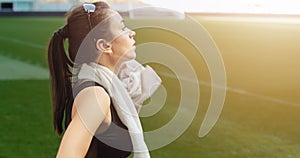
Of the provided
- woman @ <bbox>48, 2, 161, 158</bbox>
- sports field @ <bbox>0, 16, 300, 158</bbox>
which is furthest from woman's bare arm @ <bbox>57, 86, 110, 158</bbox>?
sports field @ <bbox>0, 16, 300, 158</bbox>

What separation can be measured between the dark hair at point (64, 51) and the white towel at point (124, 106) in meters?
0.13

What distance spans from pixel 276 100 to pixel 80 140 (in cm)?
767

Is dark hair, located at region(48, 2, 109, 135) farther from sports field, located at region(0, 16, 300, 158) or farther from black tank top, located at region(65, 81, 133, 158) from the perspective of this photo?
sports field, located at region(0, 16, 300, 158)

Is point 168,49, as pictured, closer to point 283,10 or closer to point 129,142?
point 129,142

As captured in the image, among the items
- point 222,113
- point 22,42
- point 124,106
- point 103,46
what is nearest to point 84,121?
point 124,106

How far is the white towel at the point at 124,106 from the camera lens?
2119 millimetres

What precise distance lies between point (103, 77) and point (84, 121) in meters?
0.19

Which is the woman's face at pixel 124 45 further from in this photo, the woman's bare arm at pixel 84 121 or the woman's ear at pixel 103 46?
the woman's bare arm at pixel 84 121

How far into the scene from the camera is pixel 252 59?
52.1 ft

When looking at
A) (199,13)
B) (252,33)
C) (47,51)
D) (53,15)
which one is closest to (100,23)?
(47,51)

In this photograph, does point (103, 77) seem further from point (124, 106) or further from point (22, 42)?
point (22, 42)

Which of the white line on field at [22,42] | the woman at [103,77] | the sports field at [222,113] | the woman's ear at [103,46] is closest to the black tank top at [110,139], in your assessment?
the woman at [103,77]

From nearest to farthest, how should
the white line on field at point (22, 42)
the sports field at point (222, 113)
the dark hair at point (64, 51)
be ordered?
the dark hair at point (64, 51)
the sports field at point (222, 113)
the white line on field at point (22, 42)

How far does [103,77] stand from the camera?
2146mm
